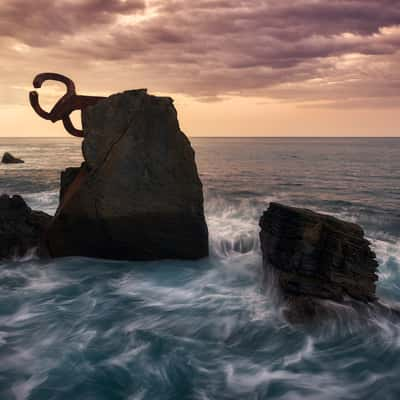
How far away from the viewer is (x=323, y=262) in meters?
6.78

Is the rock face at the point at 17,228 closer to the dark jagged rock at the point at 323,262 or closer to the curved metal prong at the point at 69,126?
the curved metal prong at the point at 69,126

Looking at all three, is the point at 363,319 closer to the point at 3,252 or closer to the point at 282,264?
the point at 282,264

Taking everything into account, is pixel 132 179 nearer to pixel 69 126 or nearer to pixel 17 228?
pixel 69 126

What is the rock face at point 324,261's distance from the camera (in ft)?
21.9

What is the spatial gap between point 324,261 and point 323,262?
3cm

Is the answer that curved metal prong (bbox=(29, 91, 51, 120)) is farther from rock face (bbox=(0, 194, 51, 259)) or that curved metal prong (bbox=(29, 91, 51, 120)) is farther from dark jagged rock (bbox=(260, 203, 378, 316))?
dark jagged rock (bbox=(260, 203, 378, 316))

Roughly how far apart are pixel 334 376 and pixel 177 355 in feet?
7.22

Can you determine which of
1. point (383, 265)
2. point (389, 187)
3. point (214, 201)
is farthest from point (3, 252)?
point (389, 187)

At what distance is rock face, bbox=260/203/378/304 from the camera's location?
6684 mm

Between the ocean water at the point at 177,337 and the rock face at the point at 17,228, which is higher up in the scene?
the rock face at the point at 17,228

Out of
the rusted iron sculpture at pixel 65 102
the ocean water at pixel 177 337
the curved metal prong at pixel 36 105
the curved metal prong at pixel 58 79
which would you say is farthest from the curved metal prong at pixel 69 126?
the ocean water at pixel 177 337

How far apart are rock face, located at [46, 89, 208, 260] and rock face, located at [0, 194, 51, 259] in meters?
0.91

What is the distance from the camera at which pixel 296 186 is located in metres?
27.8

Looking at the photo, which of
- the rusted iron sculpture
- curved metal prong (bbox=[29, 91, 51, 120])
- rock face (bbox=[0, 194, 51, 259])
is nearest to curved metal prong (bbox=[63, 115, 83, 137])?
the rusted iron sculpture
